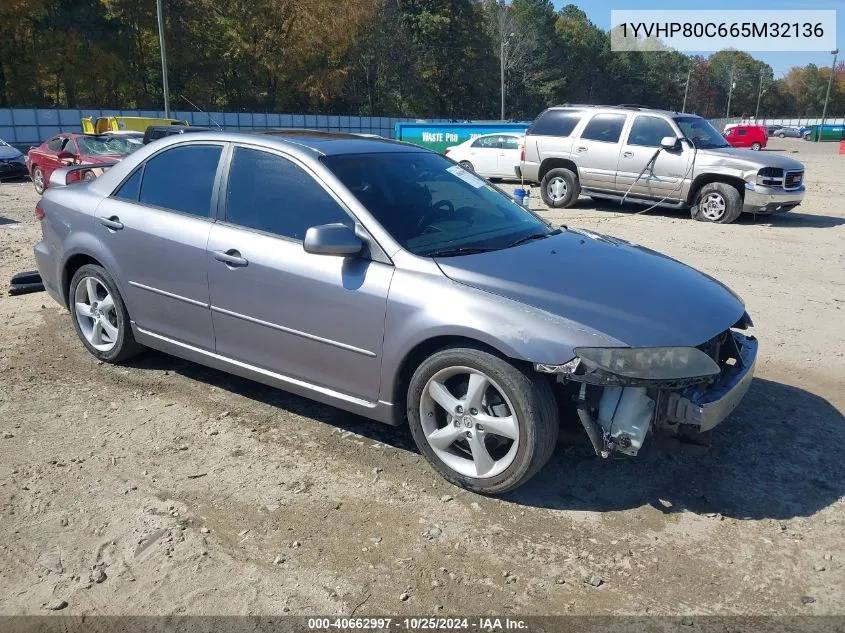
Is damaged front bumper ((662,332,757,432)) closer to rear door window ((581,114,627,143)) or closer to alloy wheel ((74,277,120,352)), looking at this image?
alloy wheel ((74,277,120,352))

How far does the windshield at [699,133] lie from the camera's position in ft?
41.5

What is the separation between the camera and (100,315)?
16.2ft

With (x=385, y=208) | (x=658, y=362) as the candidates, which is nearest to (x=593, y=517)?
(x=658, y=362)

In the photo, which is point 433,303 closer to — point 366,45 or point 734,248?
point 734,248

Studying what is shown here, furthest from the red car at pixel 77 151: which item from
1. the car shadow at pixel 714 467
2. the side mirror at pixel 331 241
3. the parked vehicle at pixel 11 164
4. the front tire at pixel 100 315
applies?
the side mirror at pixel 331 241

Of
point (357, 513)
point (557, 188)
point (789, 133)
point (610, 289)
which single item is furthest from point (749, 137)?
point (357, 513)

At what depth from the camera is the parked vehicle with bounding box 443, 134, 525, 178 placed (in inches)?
705

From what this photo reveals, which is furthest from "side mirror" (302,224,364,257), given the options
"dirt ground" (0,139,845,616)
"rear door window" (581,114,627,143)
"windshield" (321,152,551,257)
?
"rear door window" (581,114,627,143)

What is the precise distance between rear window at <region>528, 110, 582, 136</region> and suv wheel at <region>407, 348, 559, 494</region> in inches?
451

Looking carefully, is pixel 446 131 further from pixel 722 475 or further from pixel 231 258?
pixel 722 475

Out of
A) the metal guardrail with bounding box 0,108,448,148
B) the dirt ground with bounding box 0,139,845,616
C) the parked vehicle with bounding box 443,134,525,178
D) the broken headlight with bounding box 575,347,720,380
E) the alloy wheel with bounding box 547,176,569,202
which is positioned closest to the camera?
the dirt ground with bounding box 0,139,845,616

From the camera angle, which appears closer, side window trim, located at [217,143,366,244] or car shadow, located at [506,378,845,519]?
car shadow, located at [506,378,845,519]

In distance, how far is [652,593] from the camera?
2.74 metres

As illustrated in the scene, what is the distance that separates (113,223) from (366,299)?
2140mm
